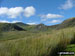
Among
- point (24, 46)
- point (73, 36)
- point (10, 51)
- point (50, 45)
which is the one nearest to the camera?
point (10, 51)

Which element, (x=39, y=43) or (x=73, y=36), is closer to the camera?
(x=39, y=43)

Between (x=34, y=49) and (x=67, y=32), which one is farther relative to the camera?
(x=67, y=32)

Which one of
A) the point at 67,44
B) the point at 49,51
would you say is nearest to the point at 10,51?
the point at 49,51

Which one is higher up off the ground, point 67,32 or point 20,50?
point 67,32

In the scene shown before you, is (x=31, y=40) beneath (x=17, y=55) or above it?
above

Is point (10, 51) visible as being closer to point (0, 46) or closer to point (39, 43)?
point (0, 46)

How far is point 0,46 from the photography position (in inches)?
237

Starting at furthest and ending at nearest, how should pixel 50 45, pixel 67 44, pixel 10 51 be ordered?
pixel 67 44 → pixel 50 45 → pixel 10 51

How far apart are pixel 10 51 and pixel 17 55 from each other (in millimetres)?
240

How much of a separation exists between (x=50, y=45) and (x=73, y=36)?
2.06m

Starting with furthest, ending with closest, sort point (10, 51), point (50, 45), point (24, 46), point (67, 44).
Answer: point (67, 44) < point (50, 45) < point (24, 46) < point (10, 51)

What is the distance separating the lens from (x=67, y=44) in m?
7.86

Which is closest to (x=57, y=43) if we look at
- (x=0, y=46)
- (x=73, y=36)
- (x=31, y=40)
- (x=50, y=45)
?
(x=50, y=45)

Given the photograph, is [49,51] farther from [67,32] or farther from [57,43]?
[67,32]
